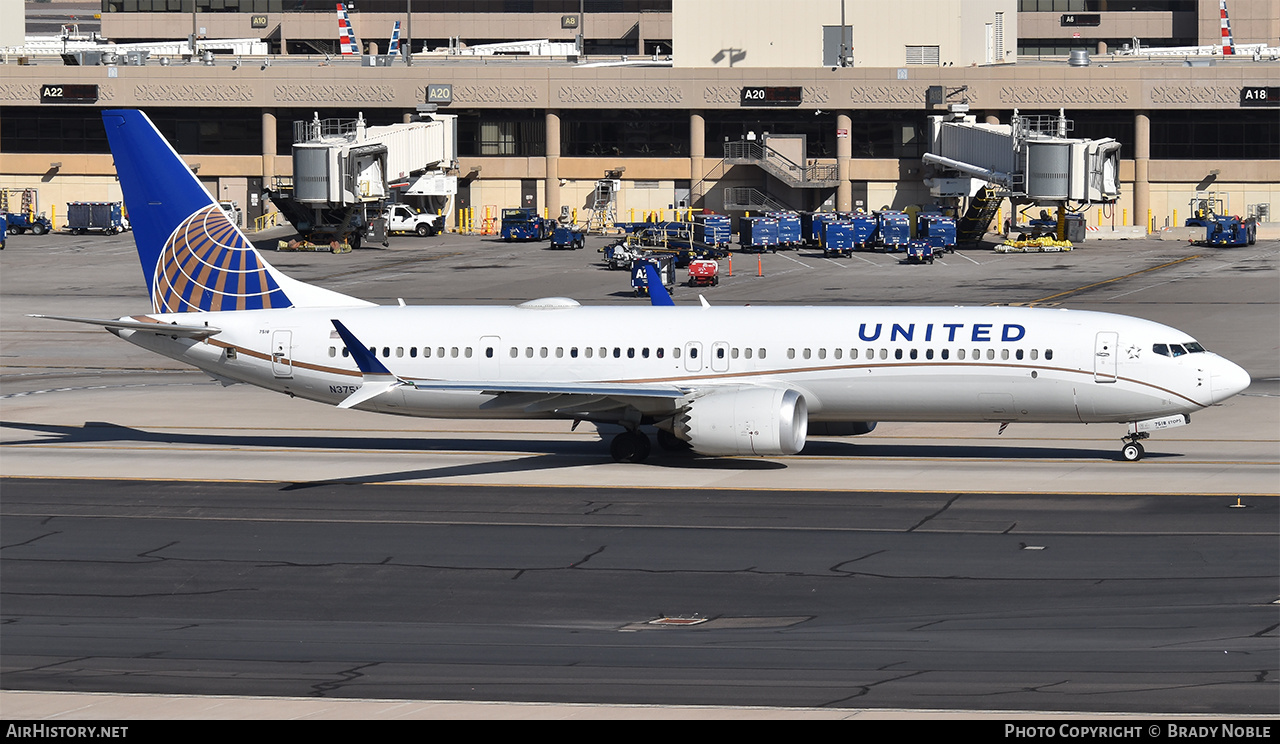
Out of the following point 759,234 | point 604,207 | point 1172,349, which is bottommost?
point 1172,349

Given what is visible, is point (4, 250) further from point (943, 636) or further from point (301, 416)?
point (943, 636)

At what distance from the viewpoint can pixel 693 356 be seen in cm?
4178

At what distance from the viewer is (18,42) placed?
169 meters

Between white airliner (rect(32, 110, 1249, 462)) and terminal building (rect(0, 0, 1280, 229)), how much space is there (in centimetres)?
7852

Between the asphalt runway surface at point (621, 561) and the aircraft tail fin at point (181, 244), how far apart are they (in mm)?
4434

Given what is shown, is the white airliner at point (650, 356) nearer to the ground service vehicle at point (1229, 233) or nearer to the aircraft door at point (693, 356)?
the aircraft door at point (693, 356)

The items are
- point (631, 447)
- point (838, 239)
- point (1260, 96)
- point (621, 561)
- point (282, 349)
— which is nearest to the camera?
point (621, 561)

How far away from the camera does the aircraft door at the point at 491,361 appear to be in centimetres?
4303

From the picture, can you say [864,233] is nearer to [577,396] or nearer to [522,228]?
[522,228]

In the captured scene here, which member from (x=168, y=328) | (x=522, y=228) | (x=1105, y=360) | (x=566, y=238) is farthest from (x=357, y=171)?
(x=1105, y=360)

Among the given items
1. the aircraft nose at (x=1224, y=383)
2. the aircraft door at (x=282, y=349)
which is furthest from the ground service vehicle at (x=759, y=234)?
the aircraft nose at (x=1224, y=383)

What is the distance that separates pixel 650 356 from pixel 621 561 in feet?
37.1

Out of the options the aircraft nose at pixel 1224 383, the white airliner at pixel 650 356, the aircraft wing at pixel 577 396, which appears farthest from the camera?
the aircraft wing at pixel 577 396

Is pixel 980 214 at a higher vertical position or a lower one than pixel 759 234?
higher
